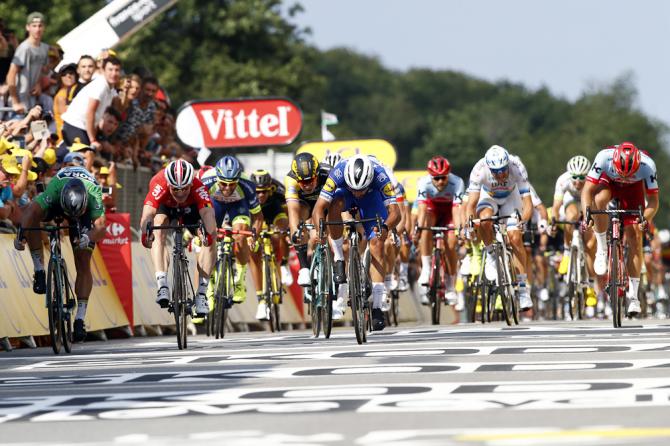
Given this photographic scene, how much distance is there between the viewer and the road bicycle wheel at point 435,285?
22.1m

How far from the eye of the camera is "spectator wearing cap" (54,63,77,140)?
72.5 ft

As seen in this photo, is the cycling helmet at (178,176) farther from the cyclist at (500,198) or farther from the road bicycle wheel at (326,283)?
the cyclist at (500,198)

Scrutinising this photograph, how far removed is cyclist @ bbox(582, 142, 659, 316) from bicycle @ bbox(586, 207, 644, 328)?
0.23m

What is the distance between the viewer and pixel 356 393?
391 inches

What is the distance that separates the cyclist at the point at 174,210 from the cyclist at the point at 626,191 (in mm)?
4082

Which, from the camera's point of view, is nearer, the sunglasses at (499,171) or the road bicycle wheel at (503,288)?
the road bicycle wheel at (503,288)

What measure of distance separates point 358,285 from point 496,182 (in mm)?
5354

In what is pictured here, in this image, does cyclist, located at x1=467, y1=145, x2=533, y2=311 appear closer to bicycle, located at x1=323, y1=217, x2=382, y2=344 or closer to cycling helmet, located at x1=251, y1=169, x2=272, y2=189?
cycling helmet, located at x1=251, y1=169, x2=272, y2=189

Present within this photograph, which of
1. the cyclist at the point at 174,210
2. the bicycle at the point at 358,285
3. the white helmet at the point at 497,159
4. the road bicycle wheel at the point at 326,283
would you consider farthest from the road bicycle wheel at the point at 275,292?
the bicycle at the point at 358,285

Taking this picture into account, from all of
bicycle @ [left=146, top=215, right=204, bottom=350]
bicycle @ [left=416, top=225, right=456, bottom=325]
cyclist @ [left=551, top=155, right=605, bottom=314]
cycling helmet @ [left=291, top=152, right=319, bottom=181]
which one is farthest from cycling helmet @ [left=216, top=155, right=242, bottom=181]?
cyclist @ [left=551, top=155, right=605, bottom=314]

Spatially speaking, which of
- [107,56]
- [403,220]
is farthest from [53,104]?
[403,220]

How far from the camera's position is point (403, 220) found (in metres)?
23.1

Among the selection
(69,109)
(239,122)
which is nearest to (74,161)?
(69,109)

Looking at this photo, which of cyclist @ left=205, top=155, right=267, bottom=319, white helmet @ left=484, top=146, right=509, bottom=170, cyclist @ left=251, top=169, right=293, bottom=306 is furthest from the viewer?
cyclist @ left=251, top=169, right=293, bottom=306
